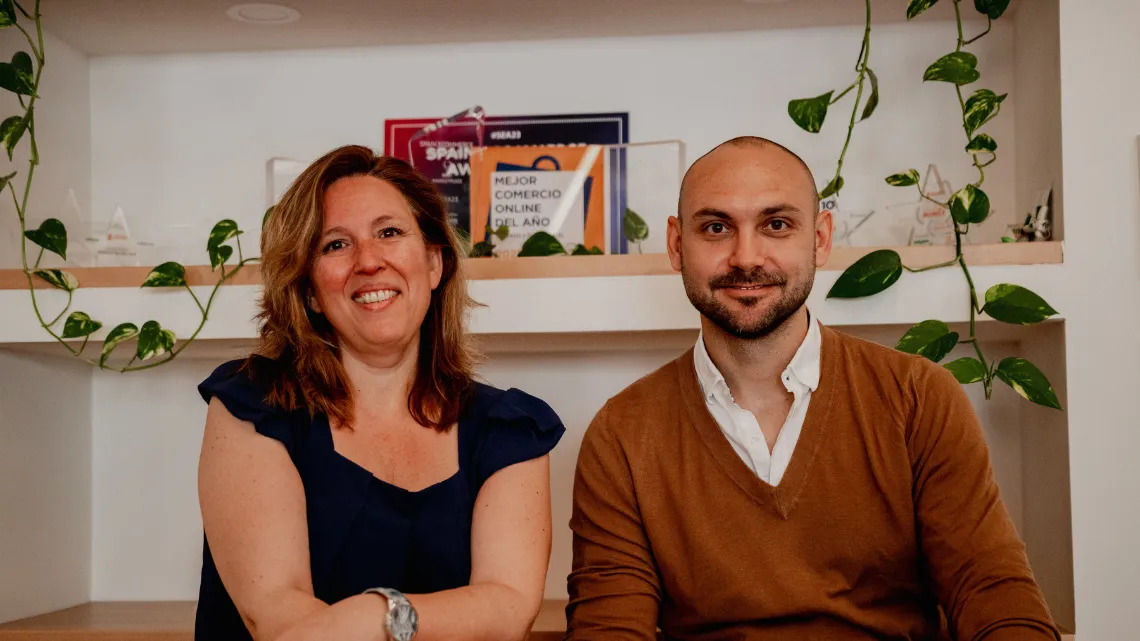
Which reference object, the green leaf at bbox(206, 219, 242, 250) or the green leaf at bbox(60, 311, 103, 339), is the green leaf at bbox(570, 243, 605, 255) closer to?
the green leaf at bbox(206, 219, 242, 250)

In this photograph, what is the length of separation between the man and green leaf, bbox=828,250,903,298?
27 centimetres

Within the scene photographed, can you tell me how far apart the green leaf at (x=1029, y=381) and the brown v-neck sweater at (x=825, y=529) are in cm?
34

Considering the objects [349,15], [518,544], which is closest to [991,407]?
[518,544]

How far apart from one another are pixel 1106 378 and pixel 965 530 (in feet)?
2.04

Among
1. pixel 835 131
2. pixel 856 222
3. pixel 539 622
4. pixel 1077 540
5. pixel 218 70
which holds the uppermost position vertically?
pixel 218 70

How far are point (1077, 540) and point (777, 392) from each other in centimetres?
74

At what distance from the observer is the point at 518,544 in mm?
1610

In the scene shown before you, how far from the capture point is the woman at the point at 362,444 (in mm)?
1538

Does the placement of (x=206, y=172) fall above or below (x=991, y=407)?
above

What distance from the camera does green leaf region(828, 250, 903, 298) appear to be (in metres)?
2.03

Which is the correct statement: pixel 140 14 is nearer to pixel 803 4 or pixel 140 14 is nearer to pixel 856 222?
pixel 803 4

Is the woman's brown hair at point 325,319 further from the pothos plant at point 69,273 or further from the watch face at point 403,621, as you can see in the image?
the pothos plant at point 69,273

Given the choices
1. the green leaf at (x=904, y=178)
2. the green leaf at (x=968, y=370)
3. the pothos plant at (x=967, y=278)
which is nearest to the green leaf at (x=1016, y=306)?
the pothos plant at (x=967, y=278)

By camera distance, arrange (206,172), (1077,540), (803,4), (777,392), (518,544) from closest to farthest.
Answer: (518,544) < (777,392) < (1077,540) < (803,4) < (206,172)
